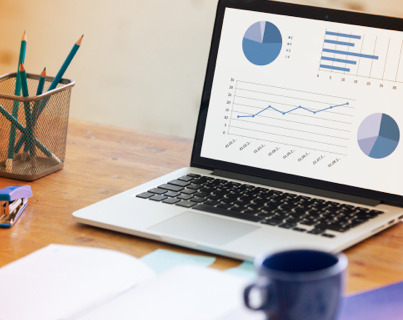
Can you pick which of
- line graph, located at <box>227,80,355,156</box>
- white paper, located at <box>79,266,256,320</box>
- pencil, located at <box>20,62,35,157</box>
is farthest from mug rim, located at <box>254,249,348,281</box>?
pencil, located at <box>20,62,35,157</box>

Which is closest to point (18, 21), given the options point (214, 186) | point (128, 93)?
point (128, 93)

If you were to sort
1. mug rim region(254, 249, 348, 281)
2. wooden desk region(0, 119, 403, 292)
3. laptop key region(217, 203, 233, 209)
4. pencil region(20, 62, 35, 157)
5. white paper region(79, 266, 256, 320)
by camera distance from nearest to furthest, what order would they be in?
mug rim region(254, 249, 348, 281), white paper region(79, 266, 256, 320), wooden desk region(0, 119, 403, 292), laptop key region(217, 203, 233, 209), pencil region(20, 62, 35, 157)

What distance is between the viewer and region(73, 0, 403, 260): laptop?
0.65m

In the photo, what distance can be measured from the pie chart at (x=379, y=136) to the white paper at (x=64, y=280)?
1.29 ft

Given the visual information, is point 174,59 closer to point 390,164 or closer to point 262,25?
point 262,25

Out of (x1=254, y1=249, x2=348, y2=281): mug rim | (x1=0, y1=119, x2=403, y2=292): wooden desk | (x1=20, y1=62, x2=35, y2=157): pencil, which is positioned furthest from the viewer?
(x1=20, y1=62, x2=35, y2=157): pencil

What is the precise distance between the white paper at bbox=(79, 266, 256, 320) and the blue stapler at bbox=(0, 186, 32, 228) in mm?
248

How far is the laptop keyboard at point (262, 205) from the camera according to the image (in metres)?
0.61

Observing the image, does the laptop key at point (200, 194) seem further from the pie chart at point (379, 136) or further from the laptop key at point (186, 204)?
the pie chart at point (379, 136)

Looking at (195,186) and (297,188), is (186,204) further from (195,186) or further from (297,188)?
(297,188)

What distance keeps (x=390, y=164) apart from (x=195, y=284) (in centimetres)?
38

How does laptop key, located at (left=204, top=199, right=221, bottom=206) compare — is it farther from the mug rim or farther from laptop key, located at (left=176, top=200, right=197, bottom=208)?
the mug rim

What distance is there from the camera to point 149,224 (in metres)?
0.60

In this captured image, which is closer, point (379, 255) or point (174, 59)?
point (379, 255)
